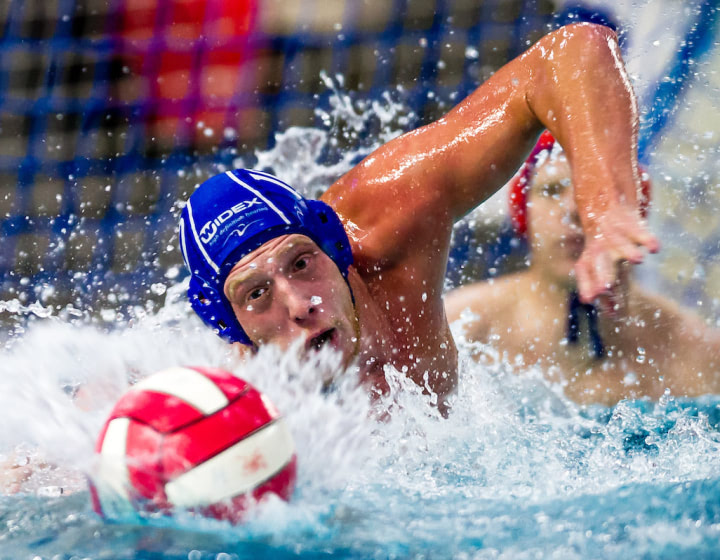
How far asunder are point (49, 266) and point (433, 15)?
206 centimetres

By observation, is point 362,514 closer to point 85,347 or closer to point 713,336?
point 85,347

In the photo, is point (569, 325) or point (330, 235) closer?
point (330, 235)

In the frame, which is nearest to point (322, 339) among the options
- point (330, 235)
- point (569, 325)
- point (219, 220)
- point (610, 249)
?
point (330, 235)

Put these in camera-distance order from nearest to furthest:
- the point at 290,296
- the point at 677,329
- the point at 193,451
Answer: the point at 193,451
the point at 290,296
the point at 677,329

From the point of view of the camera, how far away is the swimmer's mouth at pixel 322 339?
1.92m

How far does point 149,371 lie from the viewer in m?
2.17

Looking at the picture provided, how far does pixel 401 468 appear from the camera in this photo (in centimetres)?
181

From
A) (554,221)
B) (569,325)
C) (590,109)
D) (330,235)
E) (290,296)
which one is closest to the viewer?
(590,109)

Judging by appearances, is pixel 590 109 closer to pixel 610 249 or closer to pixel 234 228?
pixel 610 249

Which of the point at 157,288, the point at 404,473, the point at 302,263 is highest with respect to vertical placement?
the point at 157,288

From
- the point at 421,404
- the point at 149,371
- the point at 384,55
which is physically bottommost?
the point at 421,404

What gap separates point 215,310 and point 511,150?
2.60 ft

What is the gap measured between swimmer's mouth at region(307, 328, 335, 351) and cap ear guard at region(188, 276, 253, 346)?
19 cm

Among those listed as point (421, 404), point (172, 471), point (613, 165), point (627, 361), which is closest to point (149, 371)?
point (421, 404)
